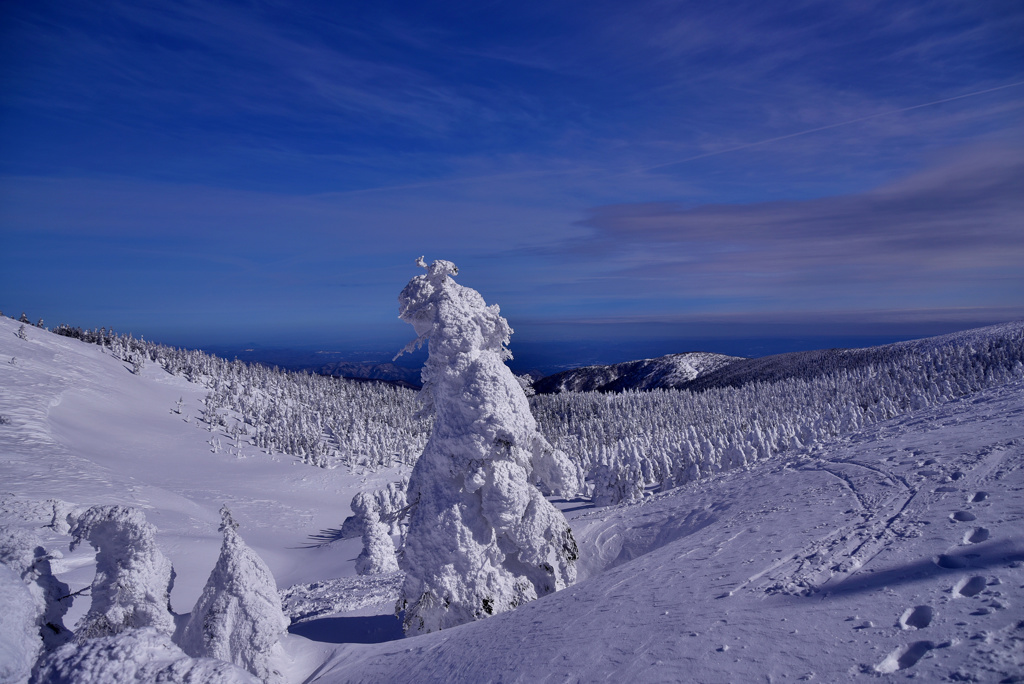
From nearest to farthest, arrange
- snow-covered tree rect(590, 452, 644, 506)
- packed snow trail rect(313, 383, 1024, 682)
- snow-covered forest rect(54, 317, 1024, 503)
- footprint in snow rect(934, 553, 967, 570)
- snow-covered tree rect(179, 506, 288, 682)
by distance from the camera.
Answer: packed snow trail rect(313, 383, 1024, 682) < footprint in snow rect(934, 553, 967, 570) < snow-covered tree rect(179, 506, 288, 682) < snow-covered tree rect(590, 452, 644, 506) < snow-covered forest rect(54, 317, 1024, 503)

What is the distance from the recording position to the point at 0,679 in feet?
14.9

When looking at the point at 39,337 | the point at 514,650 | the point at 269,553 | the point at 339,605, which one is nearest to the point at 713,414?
the point at 269,553

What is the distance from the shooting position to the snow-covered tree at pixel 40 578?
9008 mm

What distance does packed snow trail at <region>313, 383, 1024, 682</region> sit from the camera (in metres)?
4.92

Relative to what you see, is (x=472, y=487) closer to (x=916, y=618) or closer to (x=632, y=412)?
(x=916, y=618)

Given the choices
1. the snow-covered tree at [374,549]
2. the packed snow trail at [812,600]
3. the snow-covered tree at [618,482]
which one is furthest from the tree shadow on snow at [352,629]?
the snow-covered tree at [618,482]

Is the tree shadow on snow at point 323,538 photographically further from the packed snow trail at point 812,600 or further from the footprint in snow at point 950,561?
the footprint in snow at point 950,561

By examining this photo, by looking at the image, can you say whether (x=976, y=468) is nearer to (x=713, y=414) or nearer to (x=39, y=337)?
Result: (x=713, y=414)

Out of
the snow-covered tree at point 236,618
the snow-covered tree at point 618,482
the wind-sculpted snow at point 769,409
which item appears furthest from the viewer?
the wind-sculpted snow at point 769,409

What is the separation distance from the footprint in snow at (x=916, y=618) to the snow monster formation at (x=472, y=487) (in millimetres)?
10525

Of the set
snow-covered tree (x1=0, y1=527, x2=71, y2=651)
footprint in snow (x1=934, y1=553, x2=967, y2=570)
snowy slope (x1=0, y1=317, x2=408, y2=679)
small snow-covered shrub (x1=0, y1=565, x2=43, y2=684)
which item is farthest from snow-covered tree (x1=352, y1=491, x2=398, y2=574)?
footprint in snow (x1=934, y1=553, x2=967, y2=570)

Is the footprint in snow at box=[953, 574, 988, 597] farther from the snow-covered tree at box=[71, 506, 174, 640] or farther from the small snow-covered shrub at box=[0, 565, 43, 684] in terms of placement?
the snow-covered tree at box=[71, 506, 174, 640]

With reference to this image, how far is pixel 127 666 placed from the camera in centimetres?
471

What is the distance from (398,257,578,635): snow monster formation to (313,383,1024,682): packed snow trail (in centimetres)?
338
